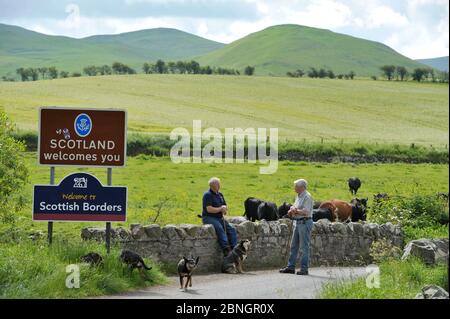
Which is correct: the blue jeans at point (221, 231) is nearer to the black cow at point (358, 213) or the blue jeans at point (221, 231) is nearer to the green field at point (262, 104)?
the black cow at point (358, 213)

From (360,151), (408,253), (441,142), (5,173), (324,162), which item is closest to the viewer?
(408,253)

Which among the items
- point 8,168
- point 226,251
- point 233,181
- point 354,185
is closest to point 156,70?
point 233,181

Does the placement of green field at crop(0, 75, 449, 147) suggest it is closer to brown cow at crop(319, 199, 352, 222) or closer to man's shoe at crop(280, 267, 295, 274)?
brown cow at crop(319, 199, 352, 222)

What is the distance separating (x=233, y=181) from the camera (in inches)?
1727

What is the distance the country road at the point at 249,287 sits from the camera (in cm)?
1466

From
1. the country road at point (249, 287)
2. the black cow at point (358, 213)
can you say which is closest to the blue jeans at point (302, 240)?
the country road at point (249, 287)

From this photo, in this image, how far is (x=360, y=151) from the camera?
59812mm

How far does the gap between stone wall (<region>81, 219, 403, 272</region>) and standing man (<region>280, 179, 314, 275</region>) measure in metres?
1.17

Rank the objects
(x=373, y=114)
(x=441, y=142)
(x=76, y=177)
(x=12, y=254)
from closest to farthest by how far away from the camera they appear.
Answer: (x=12, y=254), (x=76, y=177), (x=441, y=142), (x=373, y=114)

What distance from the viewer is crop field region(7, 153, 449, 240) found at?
111ft

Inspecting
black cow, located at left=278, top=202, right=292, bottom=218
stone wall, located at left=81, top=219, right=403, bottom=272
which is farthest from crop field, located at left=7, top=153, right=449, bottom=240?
stone wall, located at left=81, top=219, right=403, bottom=272
